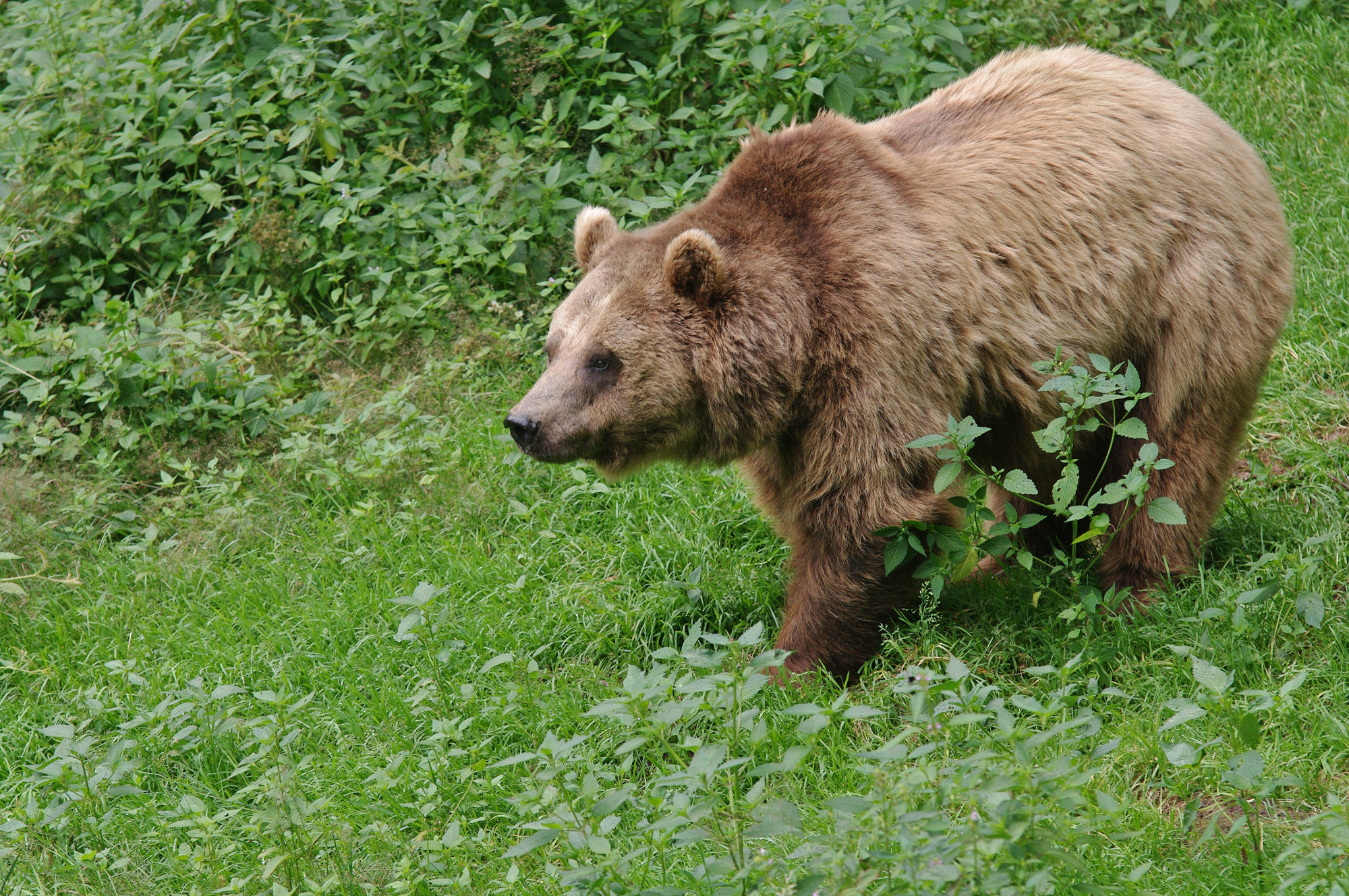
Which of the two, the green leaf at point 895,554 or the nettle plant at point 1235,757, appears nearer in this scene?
the nettle plant at point 1235,757

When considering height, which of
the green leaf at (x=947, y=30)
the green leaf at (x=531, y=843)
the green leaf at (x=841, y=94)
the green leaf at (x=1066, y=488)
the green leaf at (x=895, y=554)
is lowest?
the green leaf at (x=895, y=554)

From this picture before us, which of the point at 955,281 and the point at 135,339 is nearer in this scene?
the point at 955,281

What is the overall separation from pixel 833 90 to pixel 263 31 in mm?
3733

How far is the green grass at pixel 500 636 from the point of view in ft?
12.9

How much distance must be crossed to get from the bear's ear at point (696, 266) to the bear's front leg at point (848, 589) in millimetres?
949

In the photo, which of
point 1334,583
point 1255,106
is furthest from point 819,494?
point 1255,106

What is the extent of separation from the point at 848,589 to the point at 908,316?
1.04 meters

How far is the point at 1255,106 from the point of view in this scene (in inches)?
290

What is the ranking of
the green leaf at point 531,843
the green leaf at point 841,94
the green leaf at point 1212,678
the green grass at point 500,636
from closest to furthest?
the green leaf at point 531,843, the green leaf at point 1212,678, the green grass at point 500,636, the green leaf at point 841,94

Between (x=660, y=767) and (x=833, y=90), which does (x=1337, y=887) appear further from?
(x=833, y=90)

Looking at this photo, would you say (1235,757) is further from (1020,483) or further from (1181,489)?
(1181,489)

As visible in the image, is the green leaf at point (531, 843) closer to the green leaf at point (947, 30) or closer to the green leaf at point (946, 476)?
the green leaf at point (946, 476)

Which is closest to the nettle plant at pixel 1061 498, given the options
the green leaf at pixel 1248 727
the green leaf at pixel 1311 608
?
the green leaf at pixel 1311 608

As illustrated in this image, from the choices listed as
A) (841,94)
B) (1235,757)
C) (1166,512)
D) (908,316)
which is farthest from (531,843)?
(841,94)
